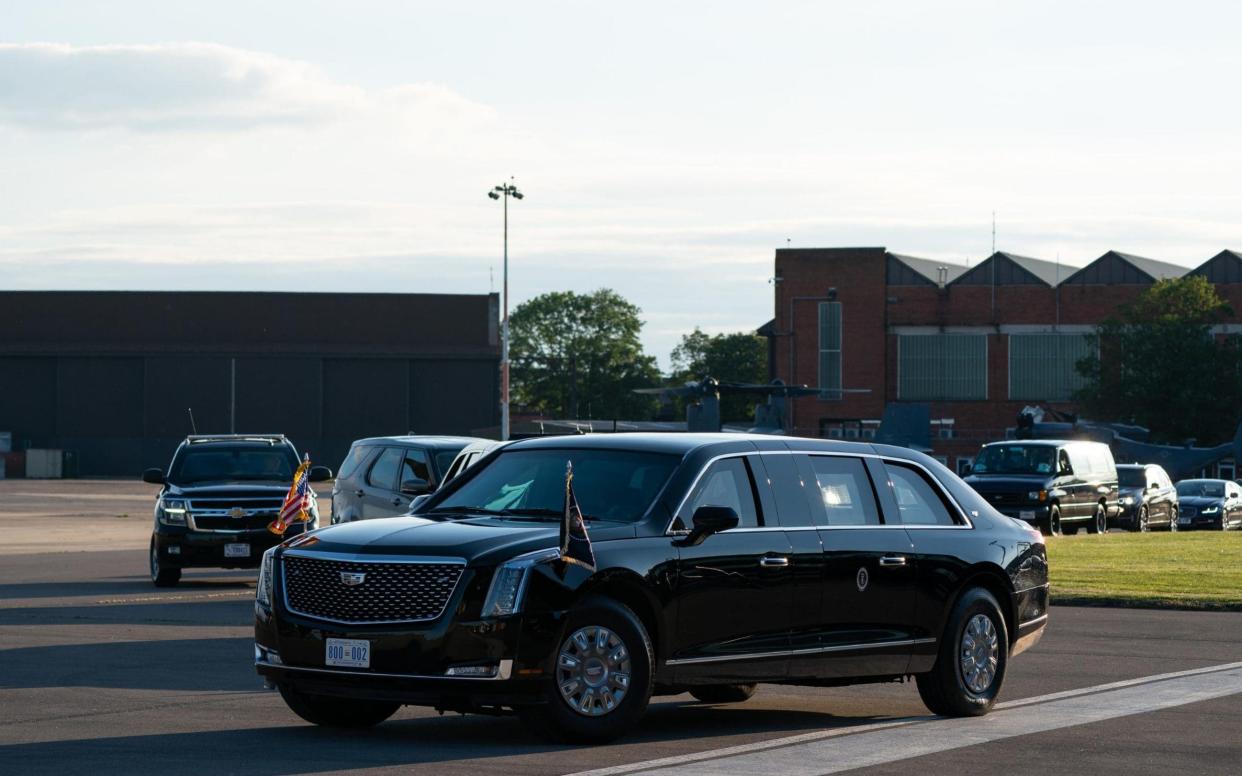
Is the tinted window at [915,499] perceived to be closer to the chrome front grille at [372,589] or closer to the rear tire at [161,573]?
the chrome front grille at [372,589]

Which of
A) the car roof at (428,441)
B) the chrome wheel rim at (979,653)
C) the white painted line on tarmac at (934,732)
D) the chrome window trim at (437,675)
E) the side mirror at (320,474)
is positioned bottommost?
the white painted line on tarmac at (934,732)

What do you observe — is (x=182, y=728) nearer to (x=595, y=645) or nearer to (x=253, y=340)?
(x=595, y=645)

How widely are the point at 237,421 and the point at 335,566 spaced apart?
92000mm

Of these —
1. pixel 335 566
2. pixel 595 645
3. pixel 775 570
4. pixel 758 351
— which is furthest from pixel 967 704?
pixel 758 351

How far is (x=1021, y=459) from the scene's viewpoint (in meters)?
38.7

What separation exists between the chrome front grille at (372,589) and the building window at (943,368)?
92.2 m

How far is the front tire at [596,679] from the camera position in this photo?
993cm

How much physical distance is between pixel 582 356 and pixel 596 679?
134533mm

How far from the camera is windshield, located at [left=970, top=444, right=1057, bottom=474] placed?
126 feet

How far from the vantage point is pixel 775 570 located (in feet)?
36.1

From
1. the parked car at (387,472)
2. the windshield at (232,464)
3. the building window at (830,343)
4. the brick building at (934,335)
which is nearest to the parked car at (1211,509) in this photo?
the windshield at (232,464)

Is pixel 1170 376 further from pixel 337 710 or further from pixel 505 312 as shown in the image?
pixel 337 710

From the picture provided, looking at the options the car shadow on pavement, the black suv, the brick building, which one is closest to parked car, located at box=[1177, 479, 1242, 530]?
the black suv

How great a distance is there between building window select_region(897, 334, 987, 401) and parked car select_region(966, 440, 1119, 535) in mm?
60803
